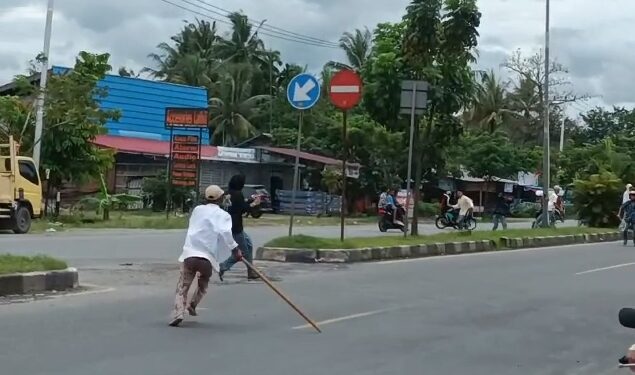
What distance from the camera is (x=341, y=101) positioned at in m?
16.5

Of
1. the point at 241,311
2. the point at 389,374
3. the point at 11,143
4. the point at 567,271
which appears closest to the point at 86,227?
the point at 11,143

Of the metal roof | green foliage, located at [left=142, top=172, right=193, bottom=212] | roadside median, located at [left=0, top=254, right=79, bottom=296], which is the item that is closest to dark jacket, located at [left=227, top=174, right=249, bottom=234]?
roadside median, located at [left=0, top=254, right=79, bottom=296]

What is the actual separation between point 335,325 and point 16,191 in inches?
675

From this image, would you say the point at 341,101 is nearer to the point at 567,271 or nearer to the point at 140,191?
the point at 567,271

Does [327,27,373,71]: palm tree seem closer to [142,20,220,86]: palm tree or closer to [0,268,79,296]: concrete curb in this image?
[142,20,220,86]: palm tree

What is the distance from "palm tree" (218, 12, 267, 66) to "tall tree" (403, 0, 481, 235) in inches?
1434

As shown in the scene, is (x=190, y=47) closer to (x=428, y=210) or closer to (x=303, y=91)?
(x=428, y=210)

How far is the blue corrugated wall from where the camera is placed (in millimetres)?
44219

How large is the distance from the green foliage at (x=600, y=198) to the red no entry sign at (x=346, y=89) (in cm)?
1909

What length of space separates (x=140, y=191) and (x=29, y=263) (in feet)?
95.7

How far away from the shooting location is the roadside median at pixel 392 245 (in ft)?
54.1

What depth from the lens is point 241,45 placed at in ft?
190

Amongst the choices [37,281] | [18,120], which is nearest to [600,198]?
[18,120]

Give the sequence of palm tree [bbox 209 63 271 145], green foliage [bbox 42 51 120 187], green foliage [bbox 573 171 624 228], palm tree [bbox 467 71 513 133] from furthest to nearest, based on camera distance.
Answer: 1. palm tree [bbox 467 71 513 133]
2. palm tree [bbox 209 63 271 145]
3. green foliage [bbox 573 171 624 228]
4. green foliage [bbox 42 51 120 187]
